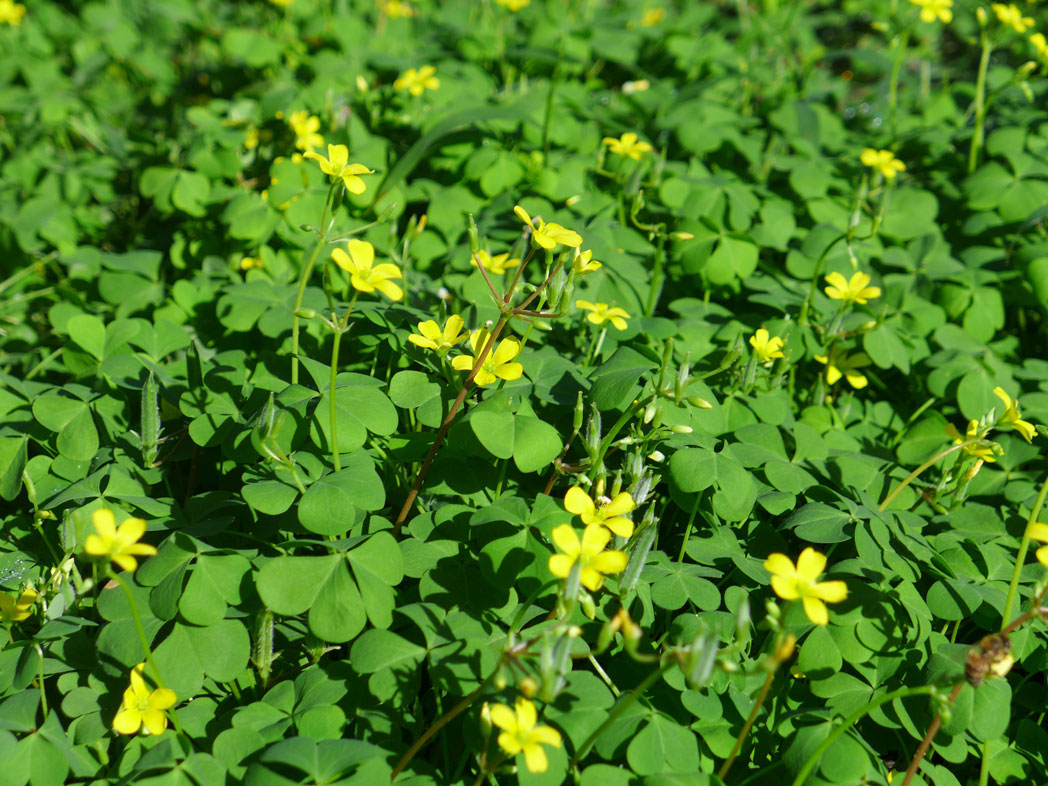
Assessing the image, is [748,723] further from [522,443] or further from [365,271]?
[365,271]

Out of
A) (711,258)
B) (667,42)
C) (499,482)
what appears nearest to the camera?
(499,482)

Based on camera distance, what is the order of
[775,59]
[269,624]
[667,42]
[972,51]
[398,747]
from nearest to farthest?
[398,747], [269,624], [667,42], [775,59], [972,51]

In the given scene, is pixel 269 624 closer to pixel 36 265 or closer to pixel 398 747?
pixel 398 747

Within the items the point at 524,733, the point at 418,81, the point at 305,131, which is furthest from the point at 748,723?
the point at 418,81

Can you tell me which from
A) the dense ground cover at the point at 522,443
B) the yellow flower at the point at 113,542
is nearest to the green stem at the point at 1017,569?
the dense ground cover at the point at 522,443

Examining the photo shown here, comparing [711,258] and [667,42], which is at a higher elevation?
[667,42]

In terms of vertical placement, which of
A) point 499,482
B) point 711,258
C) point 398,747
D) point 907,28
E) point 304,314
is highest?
point 907,28

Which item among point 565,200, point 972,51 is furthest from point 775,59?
point 565,200
